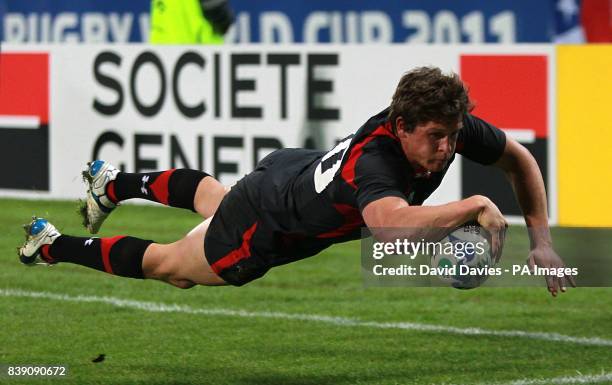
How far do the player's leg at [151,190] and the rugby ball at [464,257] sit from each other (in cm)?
170

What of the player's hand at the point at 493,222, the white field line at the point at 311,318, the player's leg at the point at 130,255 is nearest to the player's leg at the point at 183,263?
the player's leg at the point at 130,255

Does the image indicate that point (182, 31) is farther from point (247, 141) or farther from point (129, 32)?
point (129, 32)

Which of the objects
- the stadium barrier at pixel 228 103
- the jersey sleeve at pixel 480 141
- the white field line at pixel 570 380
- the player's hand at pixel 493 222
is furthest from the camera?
the stadium barrier at pixel 228 103

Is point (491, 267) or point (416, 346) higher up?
point (491, 267)

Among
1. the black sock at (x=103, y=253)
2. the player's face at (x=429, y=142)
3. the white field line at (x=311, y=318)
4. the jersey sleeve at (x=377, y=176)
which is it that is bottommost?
the white field line at (x=311, y=318)

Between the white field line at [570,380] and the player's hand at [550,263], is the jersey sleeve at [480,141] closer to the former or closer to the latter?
the player's hand at [550,263]

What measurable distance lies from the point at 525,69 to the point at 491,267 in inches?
274

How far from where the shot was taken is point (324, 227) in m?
7.41

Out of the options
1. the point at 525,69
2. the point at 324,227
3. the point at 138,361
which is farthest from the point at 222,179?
the point at 324,227

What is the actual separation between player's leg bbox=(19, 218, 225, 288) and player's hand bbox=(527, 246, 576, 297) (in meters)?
1.65

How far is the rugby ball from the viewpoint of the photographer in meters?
6.88

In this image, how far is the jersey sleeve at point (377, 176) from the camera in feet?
22.0

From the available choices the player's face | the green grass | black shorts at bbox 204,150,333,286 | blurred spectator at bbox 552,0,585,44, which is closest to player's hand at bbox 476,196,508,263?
the player's face

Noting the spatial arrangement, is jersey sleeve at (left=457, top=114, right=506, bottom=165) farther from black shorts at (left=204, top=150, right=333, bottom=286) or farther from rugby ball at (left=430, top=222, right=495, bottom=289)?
black shorts at (left=204, top=150, right=333, bottom=286)
